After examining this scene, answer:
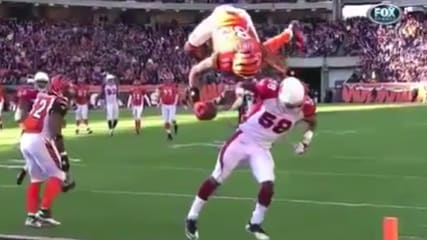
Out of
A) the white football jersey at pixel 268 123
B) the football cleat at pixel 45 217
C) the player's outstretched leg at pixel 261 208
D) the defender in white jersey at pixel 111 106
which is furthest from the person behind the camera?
the defender in white jersey at pixel 111 106

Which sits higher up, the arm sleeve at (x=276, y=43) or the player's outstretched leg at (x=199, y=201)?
the arm sleeve at (x=276, y=43)

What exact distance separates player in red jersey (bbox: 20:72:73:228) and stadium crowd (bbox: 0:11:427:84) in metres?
38.2

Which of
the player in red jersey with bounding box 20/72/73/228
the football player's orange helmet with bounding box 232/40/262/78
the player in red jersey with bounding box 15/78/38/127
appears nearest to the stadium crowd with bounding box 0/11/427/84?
the player in red jersey with bounding box 15/78/38/127

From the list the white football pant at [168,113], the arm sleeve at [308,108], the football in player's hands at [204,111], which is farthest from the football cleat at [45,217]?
the white football pant at [168,113]

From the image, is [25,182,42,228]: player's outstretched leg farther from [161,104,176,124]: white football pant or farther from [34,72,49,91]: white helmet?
[161,104,176,124]: white football pant

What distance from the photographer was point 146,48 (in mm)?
63406

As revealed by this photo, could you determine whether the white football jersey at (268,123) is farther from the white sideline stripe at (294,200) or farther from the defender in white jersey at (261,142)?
the white sideline stripe at (294,200)

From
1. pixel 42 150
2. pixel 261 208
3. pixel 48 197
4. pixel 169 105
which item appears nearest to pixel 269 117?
pixel 261 208

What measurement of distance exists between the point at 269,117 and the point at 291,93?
0.51 metres

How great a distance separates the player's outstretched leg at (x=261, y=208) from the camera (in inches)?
441

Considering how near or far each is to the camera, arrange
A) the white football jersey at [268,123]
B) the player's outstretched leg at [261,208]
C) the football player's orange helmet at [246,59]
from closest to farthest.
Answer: the football player's orange helmet at [246,59], the player's outstretched leg at [261,208], the white football jersey at [268,123]

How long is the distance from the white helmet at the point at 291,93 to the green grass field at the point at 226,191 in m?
1.98

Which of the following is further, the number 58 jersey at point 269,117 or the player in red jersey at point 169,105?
the player in red jersey at point 169,105

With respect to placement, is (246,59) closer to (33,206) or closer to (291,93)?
(291,93)
